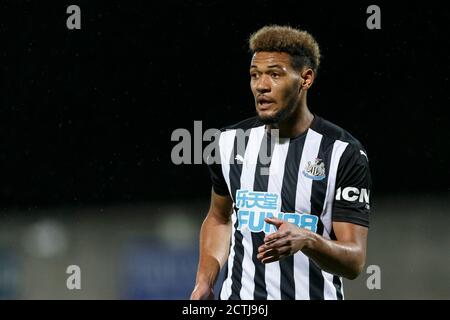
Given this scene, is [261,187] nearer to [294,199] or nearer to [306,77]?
[294,199]

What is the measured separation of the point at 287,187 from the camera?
3.92m

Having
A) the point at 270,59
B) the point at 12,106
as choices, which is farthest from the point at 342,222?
the point at 12,106

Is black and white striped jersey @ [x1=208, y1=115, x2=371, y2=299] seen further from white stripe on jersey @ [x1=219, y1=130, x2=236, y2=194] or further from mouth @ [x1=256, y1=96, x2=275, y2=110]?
mouth @ [x1=256, y1=96, x2=275, y2=110]

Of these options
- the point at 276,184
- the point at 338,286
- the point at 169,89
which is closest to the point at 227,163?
the point at 276,184

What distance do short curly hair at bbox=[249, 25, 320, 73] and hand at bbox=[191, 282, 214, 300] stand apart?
3.81ft

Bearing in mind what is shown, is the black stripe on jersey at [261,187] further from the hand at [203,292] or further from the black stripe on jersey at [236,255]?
the hand at [203,292]

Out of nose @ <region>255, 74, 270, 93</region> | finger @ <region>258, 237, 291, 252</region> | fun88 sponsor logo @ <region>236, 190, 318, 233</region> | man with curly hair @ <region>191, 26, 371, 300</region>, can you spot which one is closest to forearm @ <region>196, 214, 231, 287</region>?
man with curly hair @ <region>191, 26, 371, 300</region>

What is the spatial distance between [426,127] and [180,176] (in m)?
3.08

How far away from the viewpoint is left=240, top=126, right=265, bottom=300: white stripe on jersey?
386 cm

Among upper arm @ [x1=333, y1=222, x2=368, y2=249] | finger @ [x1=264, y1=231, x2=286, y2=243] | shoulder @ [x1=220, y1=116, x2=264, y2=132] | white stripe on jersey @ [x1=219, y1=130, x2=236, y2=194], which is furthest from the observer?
shoulder @ [x1=220, y1=116, x2=264, y2=132]

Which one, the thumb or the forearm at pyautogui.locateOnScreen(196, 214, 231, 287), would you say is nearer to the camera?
the thumb

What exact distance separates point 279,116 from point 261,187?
14.2 inches

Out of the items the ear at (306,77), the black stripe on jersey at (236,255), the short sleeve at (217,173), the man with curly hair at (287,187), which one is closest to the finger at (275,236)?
the man with curly hair at (287,187)

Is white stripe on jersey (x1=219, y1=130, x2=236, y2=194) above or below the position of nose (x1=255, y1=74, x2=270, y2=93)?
below
